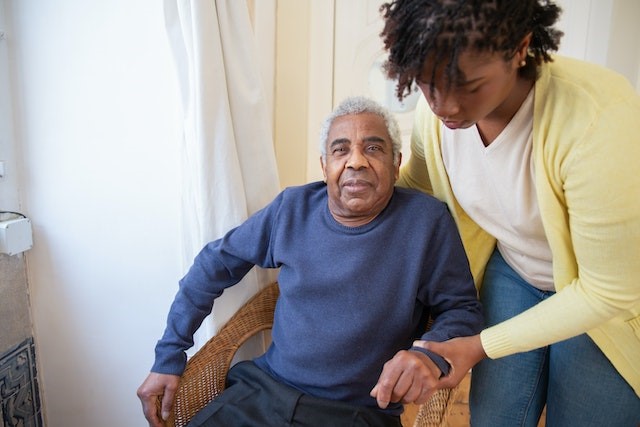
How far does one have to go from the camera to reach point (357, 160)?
3.23 feet

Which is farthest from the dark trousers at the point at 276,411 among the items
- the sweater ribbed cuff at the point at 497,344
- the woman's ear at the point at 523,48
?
the woman's ear at the point at 523,48

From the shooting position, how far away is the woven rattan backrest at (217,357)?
1061 mm

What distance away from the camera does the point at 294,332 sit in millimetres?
1043

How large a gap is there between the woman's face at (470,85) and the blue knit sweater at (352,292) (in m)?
0.40

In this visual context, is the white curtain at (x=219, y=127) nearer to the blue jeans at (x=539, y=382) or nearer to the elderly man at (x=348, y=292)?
the elderly man at (x=348, y=292)

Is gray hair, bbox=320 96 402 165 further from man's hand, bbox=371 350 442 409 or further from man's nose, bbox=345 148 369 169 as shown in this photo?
man's hand, bbox=371 350 442 409

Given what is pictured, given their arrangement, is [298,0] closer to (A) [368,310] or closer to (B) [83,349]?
(A) [368,310]

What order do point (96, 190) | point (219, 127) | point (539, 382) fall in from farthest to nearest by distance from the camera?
point (96, 190) → point (219, 127) → point (539, 382)

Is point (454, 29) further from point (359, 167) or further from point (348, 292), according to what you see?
point (348, 292)

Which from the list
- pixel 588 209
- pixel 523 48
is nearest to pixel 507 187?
pixel 588 209

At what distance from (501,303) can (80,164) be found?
1.35 metres

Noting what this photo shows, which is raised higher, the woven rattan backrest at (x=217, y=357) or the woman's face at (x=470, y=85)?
the woman's face at (x=470, y=85)

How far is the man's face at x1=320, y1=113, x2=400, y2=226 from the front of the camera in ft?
3.25

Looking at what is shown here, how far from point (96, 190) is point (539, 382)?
4.66 feet
